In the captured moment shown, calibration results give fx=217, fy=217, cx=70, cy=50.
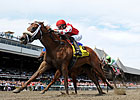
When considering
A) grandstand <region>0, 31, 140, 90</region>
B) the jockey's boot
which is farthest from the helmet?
grandstand <region>0, 31, 140, 90</region>

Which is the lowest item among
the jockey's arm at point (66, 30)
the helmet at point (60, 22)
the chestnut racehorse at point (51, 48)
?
the chestnut racehorse at point (51, 48)

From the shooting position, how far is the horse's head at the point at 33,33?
7.21m

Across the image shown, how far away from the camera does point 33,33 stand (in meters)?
7.35

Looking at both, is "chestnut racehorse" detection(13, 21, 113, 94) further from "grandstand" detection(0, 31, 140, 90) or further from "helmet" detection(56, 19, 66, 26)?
"grandstand" detection(0, 31, 140, 90)

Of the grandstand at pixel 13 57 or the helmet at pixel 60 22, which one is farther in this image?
the grandstand at pixel 13 57

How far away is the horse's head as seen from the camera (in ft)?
23.7

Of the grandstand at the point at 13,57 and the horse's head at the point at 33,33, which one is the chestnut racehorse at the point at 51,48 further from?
the grandstand at the point at 13,57

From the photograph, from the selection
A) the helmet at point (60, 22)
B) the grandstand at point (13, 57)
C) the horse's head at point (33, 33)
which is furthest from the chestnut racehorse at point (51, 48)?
the grandstand at point (13, 57)

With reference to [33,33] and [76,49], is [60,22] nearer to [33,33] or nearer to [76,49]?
A: [76,49]

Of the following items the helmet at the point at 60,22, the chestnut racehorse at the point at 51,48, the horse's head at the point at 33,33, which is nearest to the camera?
the horse's head at the point at 33,33

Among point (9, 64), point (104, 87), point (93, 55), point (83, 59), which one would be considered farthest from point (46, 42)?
point (9, 64)

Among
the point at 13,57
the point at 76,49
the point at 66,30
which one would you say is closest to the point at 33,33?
the point at 66,30

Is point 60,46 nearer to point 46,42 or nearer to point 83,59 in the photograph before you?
point 46,42

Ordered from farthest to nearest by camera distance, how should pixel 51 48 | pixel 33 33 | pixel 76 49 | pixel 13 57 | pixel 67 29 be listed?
pixel 13 57
pixel 67 29
pixel 76 49
pixel 51 48
pixel 33 33
